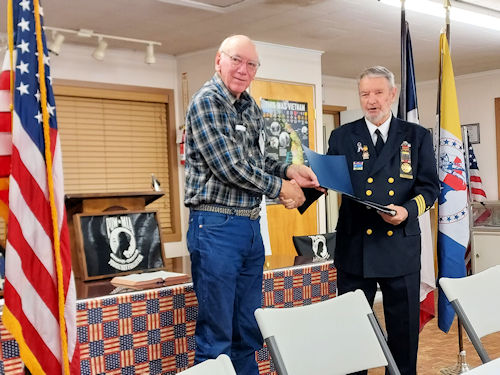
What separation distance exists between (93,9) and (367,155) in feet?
9.28

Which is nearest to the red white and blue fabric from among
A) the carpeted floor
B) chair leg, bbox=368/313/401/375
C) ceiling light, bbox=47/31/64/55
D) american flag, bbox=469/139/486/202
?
the carpeted floor

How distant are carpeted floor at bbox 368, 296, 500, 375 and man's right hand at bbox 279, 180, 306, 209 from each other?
1983 millimetres

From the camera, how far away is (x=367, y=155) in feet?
8.68

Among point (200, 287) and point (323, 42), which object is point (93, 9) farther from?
point (200, 287)

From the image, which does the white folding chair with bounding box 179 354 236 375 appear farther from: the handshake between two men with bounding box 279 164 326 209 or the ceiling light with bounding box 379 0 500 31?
the ceiling light with bounding box 379 0 500 31

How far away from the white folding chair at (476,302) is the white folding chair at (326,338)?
30cm

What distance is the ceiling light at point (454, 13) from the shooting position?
477 centimetres

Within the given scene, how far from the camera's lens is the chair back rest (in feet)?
6.71

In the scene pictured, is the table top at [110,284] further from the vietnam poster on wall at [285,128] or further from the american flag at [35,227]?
the vietnam poster on wall at [285,128]

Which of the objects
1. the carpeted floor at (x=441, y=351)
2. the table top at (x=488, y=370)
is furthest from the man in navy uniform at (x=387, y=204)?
the carpeted floor at (x=441, y=351)

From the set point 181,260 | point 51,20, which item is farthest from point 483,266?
point 51,20

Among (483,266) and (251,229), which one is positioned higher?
(251,229)

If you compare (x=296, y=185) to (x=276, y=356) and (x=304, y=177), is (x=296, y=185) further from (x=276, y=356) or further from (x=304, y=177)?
(x=276, y=356)

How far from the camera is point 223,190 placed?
91.0 inches
